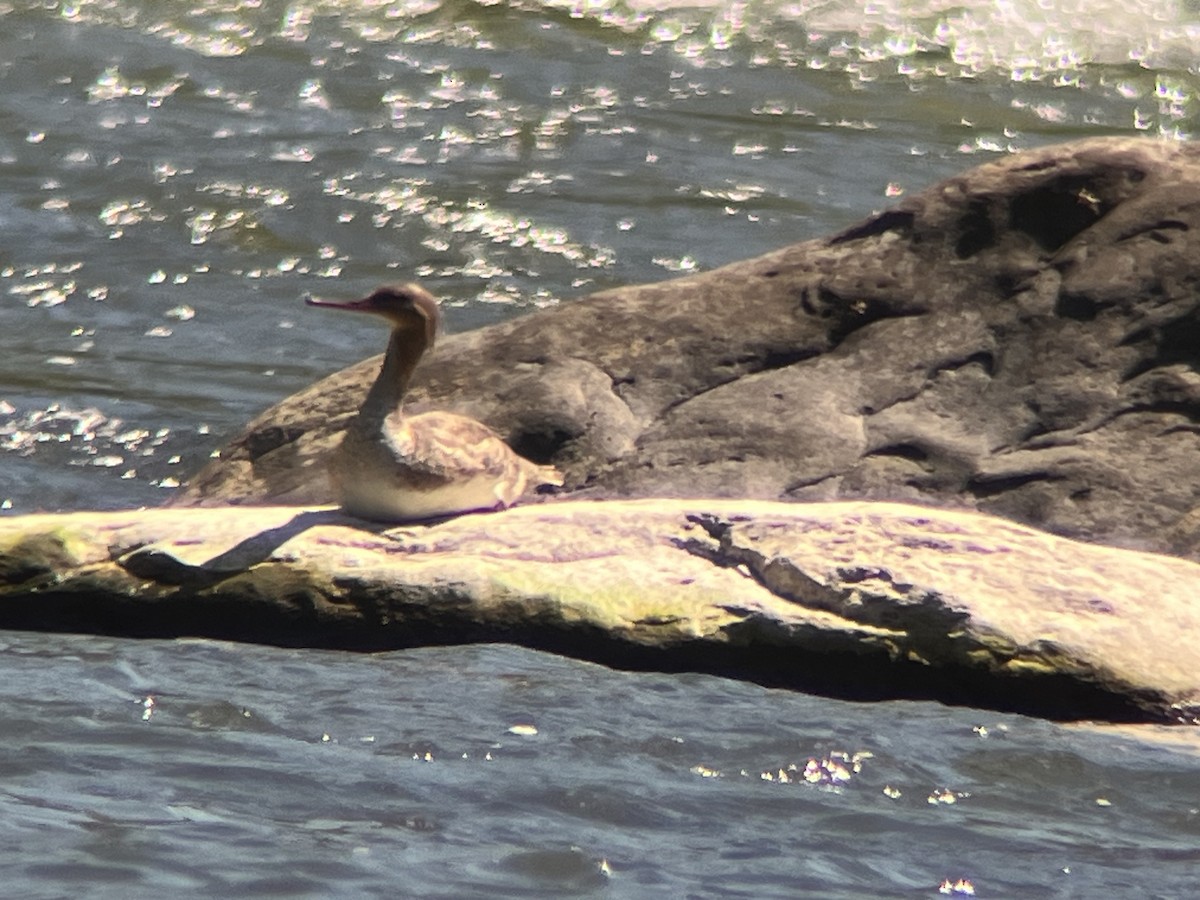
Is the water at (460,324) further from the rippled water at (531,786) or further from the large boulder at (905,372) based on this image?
the large boulder at (905,372)

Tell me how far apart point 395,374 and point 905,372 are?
2087mm

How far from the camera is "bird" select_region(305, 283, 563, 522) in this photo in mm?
8078

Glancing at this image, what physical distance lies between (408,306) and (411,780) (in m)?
2.92

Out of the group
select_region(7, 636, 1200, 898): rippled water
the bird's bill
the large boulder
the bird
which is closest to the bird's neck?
the bird

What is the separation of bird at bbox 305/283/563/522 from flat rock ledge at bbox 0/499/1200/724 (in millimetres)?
192

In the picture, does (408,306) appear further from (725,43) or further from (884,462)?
(725,43)

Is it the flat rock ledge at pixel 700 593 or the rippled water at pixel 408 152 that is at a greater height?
the flat rock ledge at pixel 700 593

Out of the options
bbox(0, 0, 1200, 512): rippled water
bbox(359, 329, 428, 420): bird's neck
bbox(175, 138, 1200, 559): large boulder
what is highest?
bbox(359, 329, 428, 420): bird's neck

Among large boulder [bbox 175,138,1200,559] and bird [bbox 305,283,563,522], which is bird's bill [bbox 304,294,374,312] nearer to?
bird [bbox 305,283,563,522]

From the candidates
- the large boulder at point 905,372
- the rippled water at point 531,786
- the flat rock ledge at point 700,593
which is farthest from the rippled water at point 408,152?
the rippled water at point 531,786

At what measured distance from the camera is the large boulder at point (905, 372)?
884cm

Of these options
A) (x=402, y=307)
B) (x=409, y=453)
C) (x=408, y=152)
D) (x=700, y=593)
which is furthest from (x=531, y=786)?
(x=408, y=152)

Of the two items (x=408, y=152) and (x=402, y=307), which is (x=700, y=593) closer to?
(x=402, y=307)

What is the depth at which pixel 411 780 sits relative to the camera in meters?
5.96
